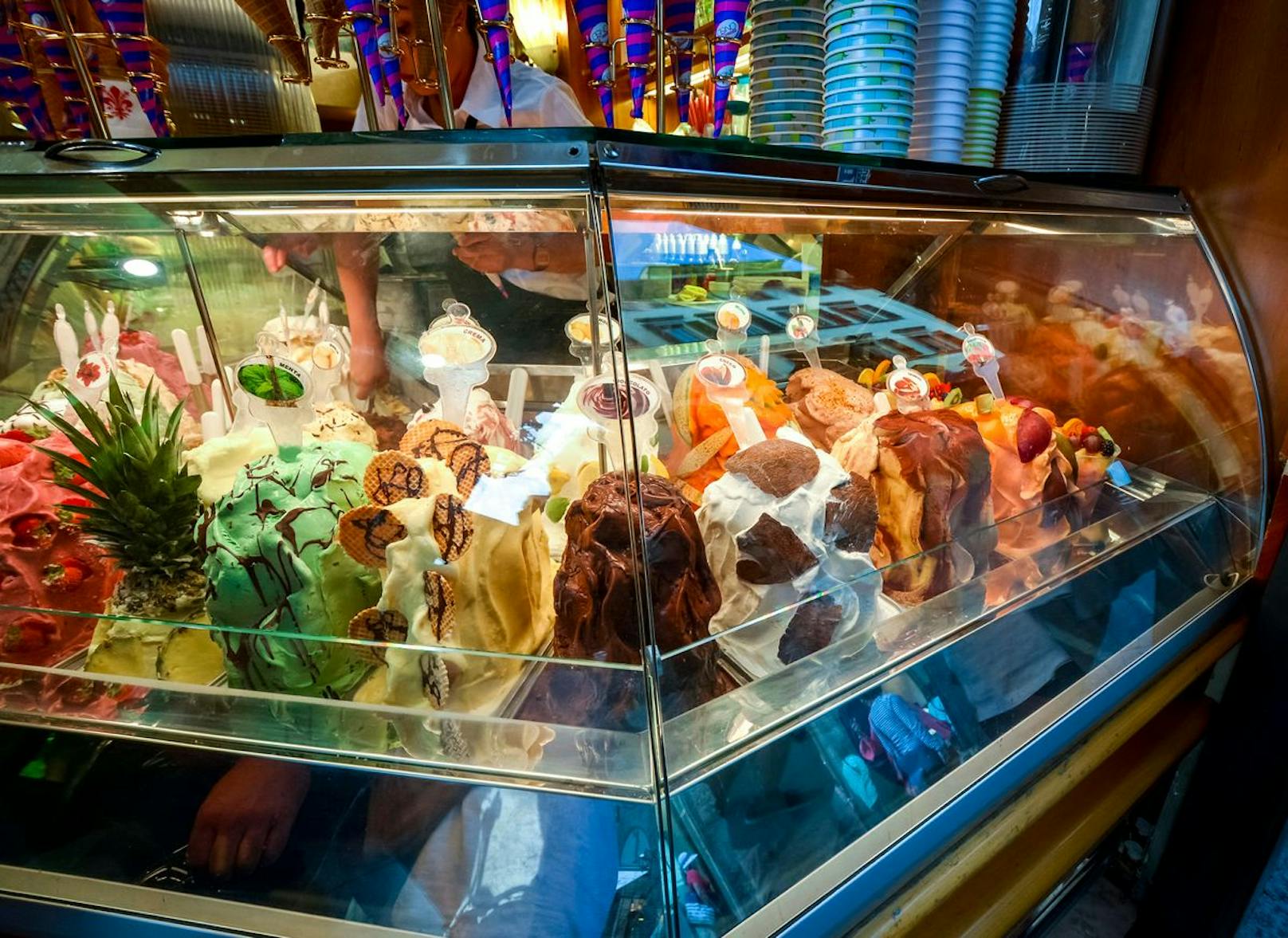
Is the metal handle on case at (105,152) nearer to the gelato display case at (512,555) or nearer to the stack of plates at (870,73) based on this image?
the gelato display case at (512,555)

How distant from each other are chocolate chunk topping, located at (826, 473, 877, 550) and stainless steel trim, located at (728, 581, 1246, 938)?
0.40 m

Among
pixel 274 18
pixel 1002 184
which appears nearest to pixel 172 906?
pixel 274 18

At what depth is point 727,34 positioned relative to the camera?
1.39m

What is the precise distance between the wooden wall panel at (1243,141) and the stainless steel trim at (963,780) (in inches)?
32.7

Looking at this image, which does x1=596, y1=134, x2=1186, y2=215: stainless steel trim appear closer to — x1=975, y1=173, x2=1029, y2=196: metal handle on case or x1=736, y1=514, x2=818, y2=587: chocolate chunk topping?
x1=975, y1=173, x2=1029, y2=196: metal handle on case

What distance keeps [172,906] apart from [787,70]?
1881mm

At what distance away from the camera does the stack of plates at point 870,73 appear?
1.35 m

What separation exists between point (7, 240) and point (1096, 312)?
2.70m

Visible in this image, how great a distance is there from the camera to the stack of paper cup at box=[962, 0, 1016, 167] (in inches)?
67.0

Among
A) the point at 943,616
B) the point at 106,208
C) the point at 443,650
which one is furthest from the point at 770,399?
the point at 106,208

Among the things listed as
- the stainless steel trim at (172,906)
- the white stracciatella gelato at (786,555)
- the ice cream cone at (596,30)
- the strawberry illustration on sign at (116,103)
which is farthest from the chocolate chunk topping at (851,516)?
the strawberry illustration on sign at (116,103)

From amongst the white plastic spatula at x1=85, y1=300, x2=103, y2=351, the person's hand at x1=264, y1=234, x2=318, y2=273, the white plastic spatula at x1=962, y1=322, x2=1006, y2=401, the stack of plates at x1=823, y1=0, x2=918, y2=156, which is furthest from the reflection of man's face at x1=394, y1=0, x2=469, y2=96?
the white plastic spatula at x1=962, y1=322, x2=1006, y2=401

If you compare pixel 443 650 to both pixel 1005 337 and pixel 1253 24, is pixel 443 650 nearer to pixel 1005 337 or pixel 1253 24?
pixel 1005 337

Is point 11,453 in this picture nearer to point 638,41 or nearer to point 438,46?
point 438,46
